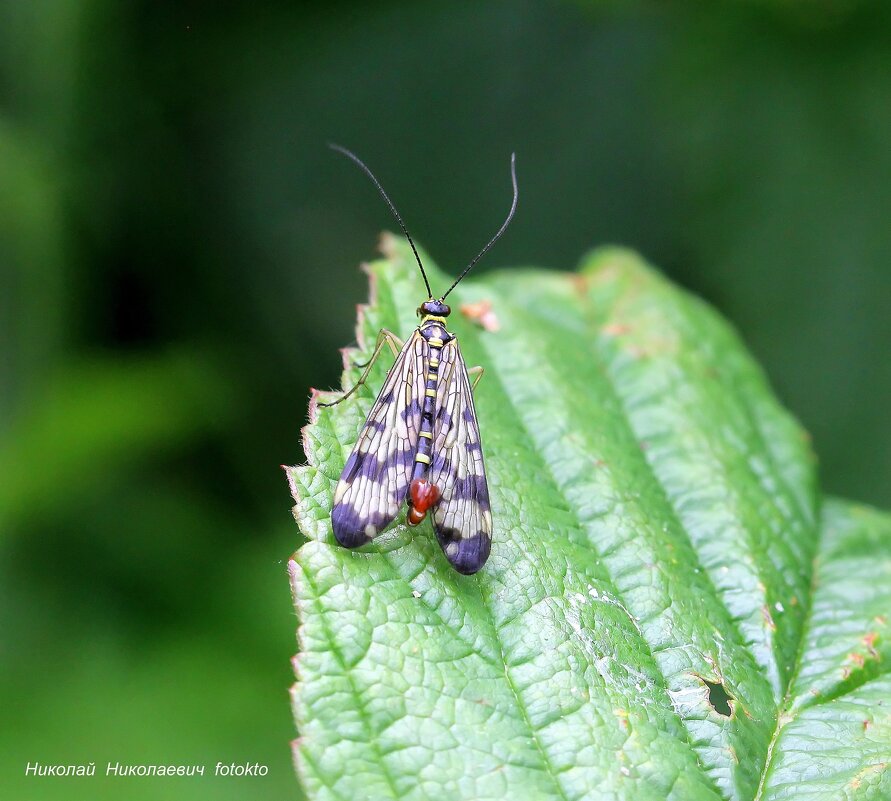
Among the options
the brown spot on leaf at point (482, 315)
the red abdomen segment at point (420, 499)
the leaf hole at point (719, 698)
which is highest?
the brown spot on leaf at point (482, 315)

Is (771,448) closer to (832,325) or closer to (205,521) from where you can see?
(832,325)

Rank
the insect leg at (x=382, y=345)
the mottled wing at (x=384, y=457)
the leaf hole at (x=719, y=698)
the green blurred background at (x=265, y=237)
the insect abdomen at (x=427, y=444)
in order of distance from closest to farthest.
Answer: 1. the mottled wing at (x=384, y=457)
2. the leaf hole at (x=719, y=698)
3. the insect abdomen at (x=427, y=444)
4. the insect leg at (x=382, y=345)
5. the green blurred background at (x=265, y=237)

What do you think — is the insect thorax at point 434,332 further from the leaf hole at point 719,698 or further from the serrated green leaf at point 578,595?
the leaf hole at point 719,698

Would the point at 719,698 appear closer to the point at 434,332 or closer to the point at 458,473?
the point at 458,473

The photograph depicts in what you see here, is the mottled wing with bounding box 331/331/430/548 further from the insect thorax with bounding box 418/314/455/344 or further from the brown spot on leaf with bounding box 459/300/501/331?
the brown spot on leaf with bounding box 459/300/501/331

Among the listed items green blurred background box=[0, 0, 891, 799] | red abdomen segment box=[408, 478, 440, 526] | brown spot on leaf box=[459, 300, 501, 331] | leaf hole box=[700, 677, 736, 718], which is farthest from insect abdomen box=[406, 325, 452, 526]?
green blurred background box=[0, 0, 891, 799]

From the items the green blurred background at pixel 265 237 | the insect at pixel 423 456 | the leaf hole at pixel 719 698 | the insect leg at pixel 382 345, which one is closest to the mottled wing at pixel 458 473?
the insect at pixel 423 456

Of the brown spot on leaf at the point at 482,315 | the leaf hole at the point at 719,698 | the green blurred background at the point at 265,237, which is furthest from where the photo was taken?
the green blurred background at the point at 265,237

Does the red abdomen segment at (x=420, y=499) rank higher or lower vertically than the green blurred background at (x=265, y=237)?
lower
